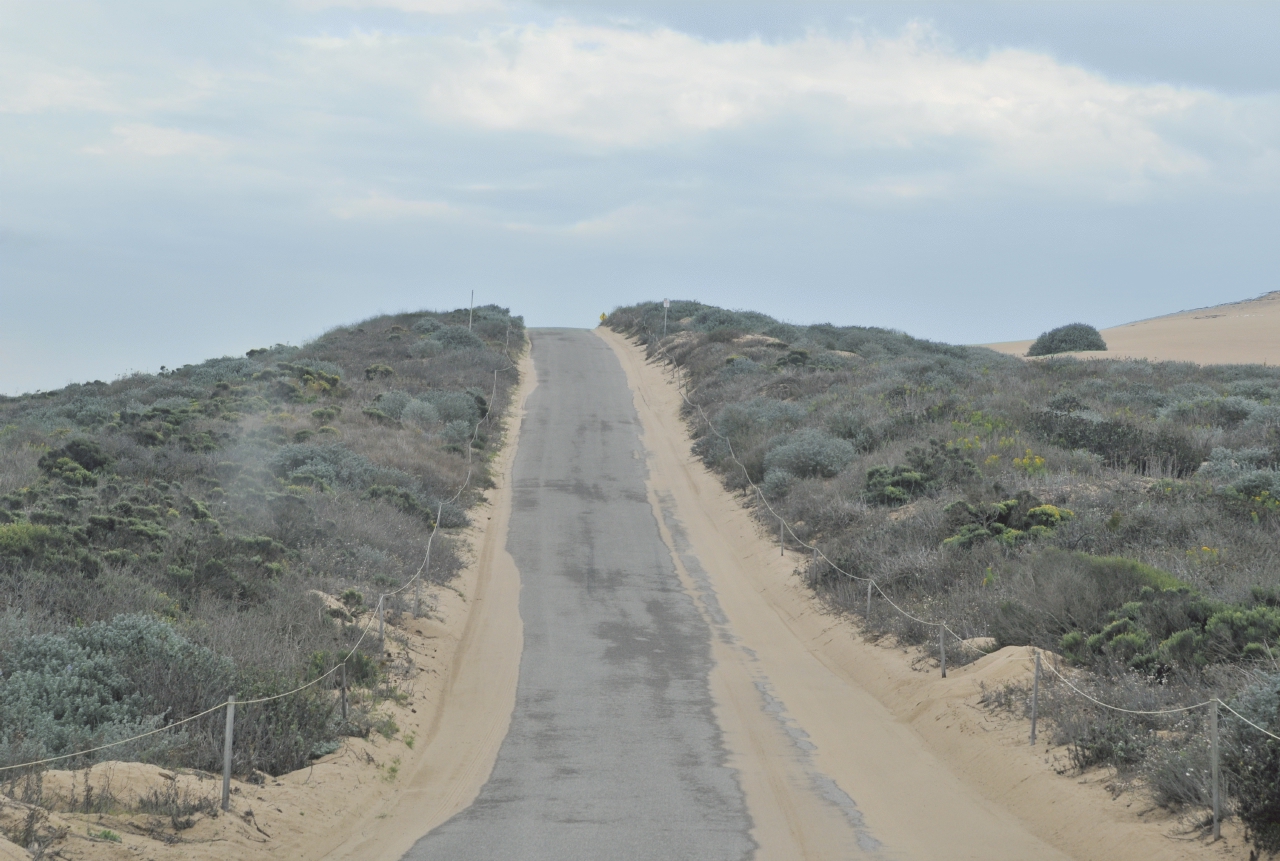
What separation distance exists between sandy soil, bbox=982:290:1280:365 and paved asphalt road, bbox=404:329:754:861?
3359 centimetres

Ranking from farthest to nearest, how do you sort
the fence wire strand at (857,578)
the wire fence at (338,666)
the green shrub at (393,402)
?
the green shrub at (393,402) → the fence wire strand at (857,578) → the wire fence at (338,666)

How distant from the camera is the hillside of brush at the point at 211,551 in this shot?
28.9ft

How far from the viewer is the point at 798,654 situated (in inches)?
612

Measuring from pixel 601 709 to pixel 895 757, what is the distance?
3.48 metres

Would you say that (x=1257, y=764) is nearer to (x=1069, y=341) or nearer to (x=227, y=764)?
(x=227, y=764)

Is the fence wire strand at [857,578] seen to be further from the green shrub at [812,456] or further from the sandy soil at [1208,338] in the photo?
the sandy soil at [1208,338]

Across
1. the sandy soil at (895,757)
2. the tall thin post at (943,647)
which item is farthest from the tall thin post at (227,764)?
the tall thin post at (943,647)

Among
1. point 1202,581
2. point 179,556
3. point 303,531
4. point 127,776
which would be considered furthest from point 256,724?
point 1202,581

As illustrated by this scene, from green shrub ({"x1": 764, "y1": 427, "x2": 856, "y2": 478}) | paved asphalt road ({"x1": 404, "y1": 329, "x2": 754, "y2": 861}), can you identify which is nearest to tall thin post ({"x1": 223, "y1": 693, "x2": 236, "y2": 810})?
paved asphalt road ({"x1": 404, "y1": 329, "x2": 754, "y2": 861})

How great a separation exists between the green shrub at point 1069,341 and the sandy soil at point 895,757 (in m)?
43.5

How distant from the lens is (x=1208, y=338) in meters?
57.8

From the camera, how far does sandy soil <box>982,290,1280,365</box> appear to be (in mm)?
50531

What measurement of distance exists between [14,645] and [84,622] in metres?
1.15

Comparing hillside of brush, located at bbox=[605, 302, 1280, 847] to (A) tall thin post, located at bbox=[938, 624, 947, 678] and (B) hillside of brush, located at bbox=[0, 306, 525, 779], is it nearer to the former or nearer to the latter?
(A) tall thin post, located at bbox=[938, 624, 947, 678]
